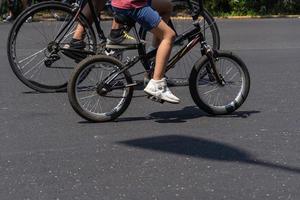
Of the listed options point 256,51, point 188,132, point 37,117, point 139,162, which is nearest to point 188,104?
point 188,132

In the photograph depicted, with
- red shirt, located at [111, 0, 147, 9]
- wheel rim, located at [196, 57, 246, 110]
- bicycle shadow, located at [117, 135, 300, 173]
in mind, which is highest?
red shirt, located at [111, 0, 147, 9]

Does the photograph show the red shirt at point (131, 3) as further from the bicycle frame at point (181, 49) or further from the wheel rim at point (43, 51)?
the wheel rim at point (43, 51)

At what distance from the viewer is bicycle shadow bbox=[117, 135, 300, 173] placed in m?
5.60

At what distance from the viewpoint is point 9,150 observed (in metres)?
5.82

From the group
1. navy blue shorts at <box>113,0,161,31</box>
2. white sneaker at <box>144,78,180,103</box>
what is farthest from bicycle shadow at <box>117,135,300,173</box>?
navy blue shorts at <box>113,0,161,31</box>

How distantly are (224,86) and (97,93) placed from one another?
1206 millimetres

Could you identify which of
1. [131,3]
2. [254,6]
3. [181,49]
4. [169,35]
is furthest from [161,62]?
[254,6]

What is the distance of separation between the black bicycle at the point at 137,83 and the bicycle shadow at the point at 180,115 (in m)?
0.13

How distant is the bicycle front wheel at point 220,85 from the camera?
22.1 feet

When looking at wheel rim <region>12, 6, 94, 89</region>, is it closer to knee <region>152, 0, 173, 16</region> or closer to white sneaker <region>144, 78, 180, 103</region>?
knee <region>152, 0, 173, 16</region>

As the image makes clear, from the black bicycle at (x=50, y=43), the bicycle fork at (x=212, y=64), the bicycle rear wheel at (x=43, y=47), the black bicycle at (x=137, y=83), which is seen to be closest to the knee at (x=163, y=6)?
the black bicycle at (x=50, y=43)

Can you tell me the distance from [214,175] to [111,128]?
1.49 metres

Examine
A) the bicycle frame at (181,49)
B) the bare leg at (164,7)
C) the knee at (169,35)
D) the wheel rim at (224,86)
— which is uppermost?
the bare leg at (164,7)

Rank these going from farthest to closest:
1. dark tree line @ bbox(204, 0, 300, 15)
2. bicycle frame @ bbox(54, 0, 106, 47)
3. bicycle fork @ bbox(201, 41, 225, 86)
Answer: dark tree line @ bbox(204, 0, 300, 15)
bicycle frame @ bbox(54, 0, 106, 47)
bicycle fork @ bbox(201, 41, 225, 86)
